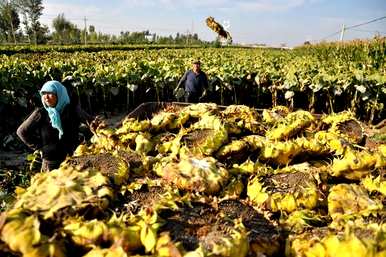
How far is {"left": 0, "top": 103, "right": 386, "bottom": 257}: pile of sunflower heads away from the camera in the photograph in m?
1.33

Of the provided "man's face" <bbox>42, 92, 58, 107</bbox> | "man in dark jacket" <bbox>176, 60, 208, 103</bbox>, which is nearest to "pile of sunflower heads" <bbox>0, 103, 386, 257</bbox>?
"man's face" <bbox>42, 92, 58, 107</bbox>

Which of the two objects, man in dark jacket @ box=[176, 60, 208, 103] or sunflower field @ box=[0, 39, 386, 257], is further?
man in dark jacket @ box=[176, 60, 208, 103]

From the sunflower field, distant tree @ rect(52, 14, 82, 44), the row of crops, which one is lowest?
the row of crops

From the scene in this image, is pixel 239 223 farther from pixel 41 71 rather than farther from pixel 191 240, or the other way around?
pixel 41 71

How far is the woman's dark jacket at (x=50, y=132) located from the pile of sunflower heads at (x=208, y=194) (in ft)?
5.58

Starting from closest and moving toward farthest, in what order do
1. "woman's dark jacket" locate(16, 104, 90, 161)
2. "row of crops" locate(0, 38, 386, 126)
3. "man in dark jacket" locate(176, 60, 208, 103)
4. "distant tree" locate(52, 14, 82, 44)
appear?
"woman's dark jacket" locate(16, 104, 90, 161)
"row of crops" locate(0, 38, 386, 126)
"man in dark jacket" locate(176, 60, 208, 103)
"distant tree" locate(52, 14, 82, 44)

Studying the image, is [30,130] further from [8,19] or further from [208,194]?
[8,19]

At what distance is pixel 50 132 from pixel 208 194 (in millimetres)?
2855

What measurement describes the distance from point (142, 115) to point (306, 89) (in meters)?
7.66

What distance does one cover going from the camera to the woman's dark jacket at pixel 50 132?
4.08m

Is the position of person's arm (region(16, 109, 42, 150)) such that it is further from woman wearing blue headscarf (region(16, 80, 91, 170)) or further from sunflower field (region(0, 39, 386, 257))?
sunflower field (region(0, 39, 386, 257))

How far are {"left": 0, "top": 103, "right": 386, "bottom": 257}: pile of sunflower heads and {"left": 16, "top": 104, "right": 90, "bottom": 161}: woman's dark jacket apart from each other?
170cm

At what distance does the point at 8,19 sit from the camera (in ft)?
176

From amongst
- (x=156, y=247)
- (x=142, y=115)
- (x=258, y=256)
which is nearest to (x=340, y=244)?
(x=258, y=256)
